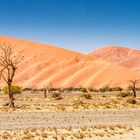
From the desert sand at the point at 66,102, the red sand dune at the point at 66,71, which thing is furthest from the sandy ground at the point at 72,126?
the red sand dune at the point at 66,71

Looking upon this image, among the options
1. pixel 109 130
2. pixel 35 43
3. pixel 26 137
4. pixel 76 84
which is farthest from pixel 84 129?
pixel 35 43

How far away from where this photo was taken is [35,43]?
14350 cm

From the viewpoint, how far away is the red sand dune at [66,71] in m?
107

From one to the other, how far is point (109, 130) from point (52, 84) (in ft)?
273

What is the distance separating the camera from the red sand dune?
4208 inches

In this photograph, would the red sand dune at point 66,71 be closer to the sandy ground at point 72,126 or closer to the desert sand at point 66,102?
the desert sand at point 66,102

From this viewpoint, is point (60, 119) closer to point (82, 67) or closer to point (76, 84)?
point (76, 84)

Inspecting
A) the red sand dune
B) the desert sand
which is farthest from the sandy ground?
the red sand dune

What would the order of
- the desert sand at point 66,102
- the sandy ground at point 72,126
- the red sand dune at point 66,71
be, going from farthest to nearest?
the red sand dune at point 66,71 < the desert sand at point 66,102 < the sandy ground at point 72,126

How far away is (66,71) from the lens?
374 feet

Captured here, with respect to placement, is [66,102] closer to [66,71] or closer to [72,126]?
[72,126]

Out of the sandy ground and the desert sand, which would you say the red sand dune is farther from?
the sandy ground

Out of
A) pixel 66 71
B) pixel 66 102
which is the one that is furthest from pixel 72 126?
pixel 66 71

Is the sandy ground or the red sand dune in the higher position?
the red sand dune
